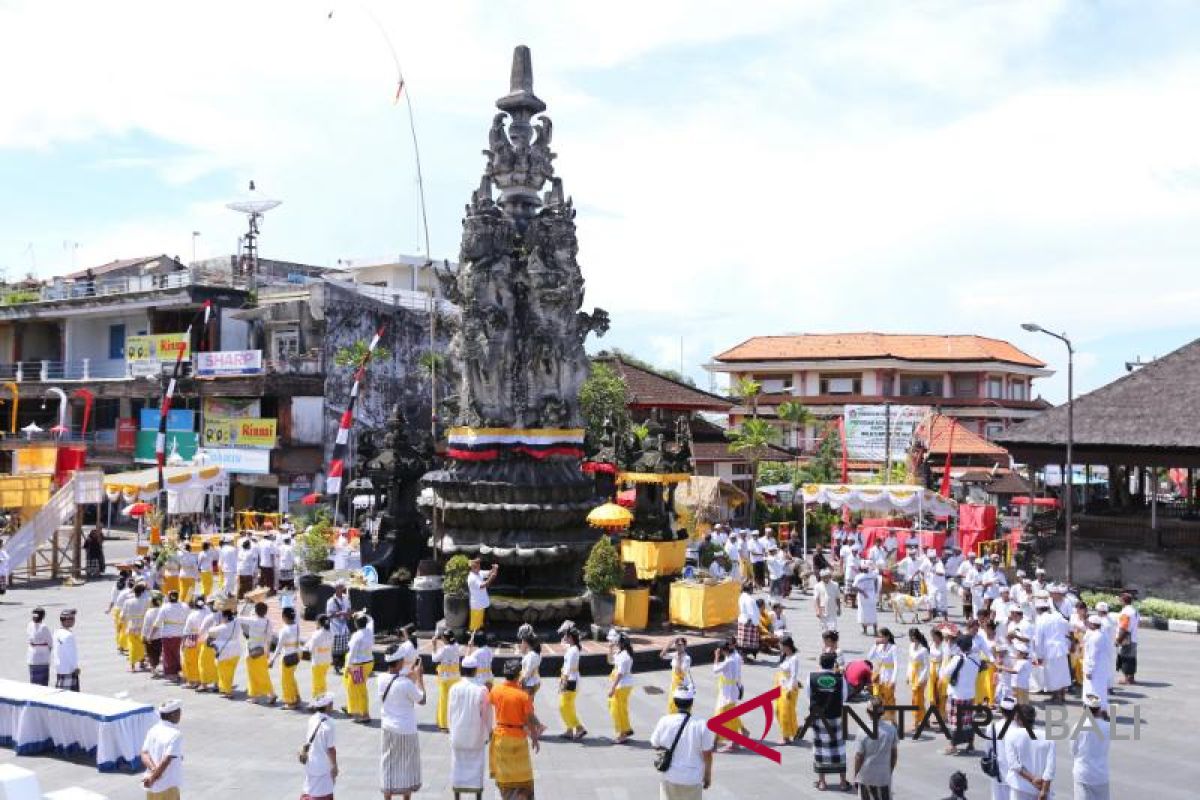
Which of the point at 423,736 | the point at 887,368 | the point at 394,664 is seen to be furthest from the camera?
the point at 887,368

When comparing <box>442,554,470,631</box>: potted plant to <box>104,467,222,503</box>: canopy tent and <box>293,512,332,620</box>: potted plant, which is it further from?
<box>104,467,222,503</box>: canopy tent

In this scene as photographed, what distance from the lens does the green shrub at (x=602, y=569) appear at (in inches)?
792

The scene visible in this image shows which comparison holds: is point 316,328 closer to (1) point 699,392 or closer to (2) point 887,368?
(1) point 699,392

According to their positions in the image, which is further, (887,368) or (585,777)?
(887,368)

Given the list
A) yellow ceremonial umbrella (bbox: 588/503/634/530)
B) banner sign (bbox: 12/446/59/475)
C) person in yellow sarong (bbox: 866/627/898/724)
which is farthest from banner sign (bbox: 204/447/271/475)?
person in yellow sarong (bbox: 866/627/898/724)

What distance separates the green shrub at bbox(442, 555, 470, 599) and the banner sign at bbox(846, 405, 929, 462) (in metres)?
31.4

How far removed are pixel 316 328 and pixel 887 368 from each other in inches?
1377

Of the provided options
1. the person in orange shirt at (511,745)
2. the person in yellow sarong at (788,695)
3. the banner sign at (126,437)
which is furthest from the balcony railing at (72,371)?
the person in orange shirt at (511,745)

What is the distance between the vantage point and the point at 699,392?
5453cm

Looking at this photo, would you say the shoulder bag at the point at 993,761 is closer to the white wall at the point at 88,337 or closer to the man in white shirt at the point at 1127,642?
the man in white shirt at the point at 1127,642

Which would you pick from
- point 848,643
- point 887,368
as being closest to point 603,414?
point 848,643

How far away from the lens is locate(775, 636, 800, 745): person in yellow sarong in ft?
47.4

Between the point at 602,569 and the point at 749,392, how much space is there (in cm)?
3640

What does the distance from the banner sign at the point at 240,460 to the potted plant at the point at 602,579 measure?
2708cm
